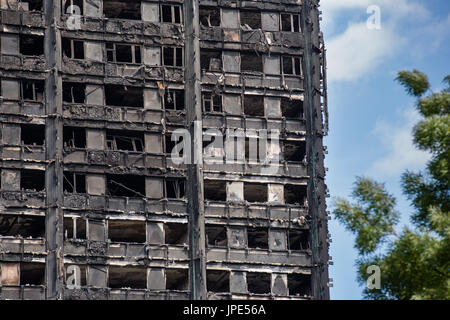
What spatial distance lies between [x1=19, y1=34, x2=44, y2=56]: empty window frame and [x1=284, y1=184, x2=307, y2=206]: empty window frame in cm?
1878

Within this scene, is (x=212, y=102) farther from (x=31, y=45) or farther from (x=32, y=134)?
(x=31, y=45)

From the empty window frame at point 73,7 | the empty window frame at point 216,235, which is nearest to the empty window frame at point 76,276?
the empty window frame at point 216,235

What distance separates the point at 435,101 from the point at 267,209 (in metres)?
50.4

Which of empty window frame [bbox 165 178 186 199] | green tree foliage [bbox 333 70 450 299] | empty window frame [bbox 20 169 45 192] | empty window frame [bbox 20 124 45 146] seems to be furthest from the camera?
empty window frame [bbox 165 178 186 199]

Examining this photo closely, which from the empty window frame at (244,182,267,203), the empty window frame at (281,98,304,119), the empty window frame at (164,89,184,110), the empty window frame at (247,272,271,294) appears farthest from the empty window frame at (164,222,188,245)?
the empty window frame at (281,98,304,119)

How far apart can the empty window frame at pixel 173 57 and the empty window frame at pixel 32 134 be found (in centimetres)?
1004

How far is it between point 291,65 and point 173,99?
29.7 ft

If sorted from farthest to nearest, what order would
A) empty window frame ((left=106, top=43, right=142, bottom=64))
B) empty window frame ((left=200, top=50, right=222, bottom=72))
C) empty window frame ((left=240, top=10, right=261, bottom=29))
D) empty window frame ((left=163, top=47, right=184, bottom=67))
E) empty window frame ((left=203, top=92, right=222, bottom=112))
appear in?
empty window frame ((left=240, top=10, right=261, bottom=29)), empty window frame ((left=200, top=50, right=222, bottom=72)), empty window frame ((left=163, top=47, right=184, bottom=67)), empty window frame ((left=203, top=92, right=222, bottom=112)), empty window frame ((left=106, top=43, right=142, bottom=64))

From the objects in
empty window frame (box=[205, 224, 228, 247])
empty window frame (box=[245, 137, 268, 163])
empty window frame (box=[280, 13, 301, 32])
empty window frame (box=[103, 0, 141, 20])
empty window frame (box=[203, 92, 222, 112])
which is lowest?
empty window frame (box=[205, 224, 228, 247])

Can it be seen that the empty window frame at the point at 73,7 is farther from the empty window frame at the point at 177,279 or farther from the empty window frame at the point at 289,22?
the empty window frame at the point at 177,279

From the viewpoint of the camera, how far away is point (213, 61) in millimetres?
104312

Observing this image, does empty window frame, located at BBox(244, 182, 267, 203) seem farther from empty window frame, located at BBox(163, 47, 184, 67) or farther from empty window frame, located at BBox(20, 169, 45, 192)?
empty window frame, located at BBox(20, 169, 45, 192)

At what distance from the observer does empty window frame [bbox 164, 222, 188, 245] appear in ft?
326
